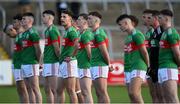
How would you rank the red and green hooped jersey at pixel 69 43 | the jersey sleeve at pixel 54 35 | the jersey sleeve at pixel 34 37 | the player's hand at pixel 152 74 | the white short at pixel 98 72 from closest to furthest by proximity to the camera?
1. the player's hand at pixel 152 74
2. the white short at pixel 98 72
3. the red and green hooped jersey at pixel 69 43
4. the jersey sleeve at pixel 54 35
5. the jersey sleeve at pixel 34 37

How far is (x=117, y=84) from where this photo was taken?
24.7 meters

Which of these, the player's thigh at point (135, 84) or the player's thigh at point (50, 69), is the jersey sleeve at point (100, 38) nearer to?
the player's thigh at point (50, 69)

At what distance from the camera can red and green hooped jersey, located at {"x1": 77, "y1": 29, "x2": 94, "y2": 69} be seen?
42.0ft

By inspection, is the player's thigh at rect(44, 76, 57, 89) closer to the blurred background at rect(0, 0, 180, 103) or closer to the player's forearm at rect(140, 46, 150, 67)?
the player's forearm at rect(140, 46, 150, 67)

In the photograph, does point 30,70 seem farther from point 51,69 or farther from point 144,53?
point 144,53

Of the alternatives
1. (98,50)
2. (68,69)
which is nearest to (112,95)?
(68,69)

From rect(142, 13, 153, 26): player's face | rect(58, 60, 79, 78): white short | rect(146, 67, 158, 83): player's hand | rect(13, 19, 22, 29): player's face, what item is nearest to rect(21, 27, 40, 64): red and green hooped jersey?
rect(13, 19, 22, 29): player's face

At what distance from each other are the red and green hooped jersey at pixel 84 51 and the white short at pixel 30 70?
0.96 meters

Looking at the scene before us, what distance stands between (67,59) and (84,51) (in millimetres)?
385

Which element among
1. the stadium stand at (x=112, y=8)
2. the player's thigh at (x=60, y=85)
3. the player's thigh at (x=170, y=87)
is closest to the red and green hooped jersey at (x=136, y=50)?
the player's thigh at (x=170, y=87)

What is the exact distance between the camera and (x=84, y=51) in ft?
42.4

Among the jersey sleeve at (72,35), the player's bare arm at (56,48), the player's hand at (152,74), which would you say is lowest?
the player's hand at (152,74)

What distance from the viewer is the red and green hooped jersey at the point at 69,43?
12906mm

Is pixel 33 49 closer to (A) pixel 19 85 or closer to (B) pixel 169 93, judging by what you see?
(A) pixel 19 85
